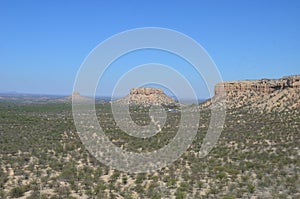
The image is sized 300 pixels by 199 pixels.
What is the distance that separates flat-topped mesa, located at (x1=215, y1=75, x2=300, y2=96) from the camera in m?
57.8

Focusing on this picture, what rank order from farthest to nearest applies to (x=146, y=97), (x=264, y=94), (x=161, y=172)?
(x=146, y=97)
(x=264, y=94)
(x=161, y=172)

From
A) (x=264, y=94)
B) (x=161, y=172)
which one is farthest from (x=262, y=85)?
(x=161, y=172)

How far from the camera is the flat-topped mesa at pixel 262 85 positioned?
57.8 m

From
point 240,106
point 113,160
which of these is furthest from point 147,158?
point 240,106

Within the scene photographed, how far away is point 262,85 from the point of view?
66.8 metres

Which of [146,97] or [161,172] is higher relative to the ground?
[146,97]

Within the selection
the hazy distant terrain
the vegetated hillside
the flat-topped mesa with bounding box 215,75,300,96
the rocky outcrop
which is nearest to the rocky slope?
the flat-topped mesa with bounding box 215,75,300,96

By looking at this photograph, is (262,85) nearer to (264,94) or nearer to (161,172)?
(264,94)

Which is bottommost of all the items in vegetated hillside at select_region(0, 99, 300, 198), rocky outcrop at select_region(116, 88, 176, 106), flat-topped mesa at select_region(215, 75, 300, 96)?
vegetated hillside at select_region(0, 99, 300, 198)

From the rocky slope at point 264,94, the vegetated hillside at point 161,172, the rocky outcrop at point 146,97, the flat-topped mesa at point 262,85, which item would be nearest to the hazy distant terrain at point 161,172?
the vegetated hillside at point 161,172

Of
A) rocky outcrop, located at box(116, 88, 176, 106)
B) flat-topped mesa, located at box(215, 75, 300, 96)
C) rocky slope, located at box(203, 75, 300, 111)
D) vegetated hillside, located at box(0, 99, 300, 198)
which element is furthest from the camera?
rocky outcrop, located at box(116, 88, 176, 106)

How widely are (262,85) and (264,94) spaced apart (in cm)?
287

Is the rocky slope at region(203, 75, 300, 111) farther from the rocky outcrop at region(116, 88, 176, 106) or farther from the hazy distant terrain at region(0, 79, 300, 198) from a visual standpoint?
the rocky outcrop at region(116, 88, 176, 106)

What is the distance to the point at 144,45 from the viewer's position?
47.3 ft
